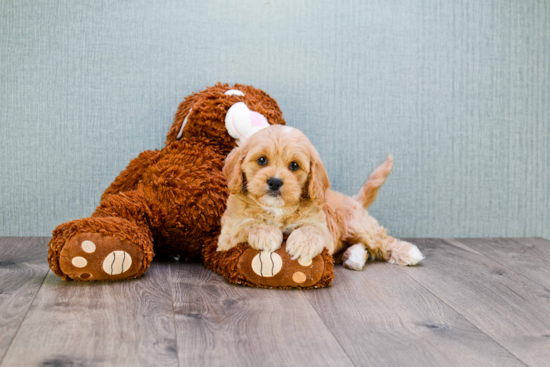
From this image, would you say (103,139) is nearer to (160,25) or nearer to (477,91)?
(160,25)

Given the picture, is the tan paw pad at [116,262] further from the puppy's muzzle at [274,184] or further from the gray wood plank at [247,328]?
the puppy's muzzle at [274,184]

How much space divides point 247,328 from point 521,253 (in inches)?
59.0

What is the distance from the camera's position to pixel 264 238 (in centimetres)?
157

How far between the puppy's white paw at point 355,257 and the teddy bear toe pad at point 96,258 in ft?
2.55

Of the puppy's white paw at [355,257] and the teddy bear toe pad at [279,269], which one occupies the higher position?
the teddy bear toe pad at [279,269]

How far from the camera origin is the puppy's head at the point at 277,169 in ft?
4.97

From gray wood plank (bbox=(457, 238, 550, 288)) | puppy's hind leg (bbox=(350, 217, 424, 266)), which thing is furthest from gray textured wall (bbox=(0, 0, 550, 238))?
puppy's hind leg (bbox=(350, 217, 424, 266))

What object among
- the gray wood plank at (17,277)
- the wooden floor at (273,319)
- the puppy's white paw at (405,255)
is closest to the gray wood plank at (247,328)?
the wooden floor at (273,319)

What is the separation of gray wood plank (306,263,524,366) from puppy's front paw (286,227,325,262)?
12cm

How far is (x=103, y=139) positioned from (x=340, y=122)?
41.5 inches

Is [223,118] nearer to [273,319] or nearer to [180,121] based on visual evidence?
[180,121]

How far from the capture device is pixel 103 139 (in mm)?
2197

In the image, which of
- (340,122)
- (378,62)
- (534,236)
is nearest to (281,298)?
(340,122)

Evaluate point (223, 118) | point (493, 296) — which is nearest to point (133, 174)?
point (223, 118)
